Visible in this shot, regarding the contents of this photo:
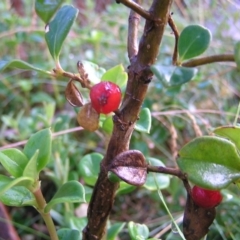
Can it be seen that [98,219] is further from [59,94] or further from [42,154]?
[59,94]

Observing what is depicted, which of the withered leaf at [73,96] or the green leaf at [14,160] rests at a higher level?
the withered leaf at [73,96]

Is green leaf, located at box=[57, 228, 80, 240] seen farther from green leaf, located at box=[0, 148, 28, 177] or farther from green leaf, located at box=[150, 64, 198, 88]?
green leaf, located at box=[150, 64, 198, 88]

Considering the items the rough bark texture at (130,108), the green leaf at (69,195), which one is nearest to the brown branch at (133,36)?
the rough bark texture at (130,108)

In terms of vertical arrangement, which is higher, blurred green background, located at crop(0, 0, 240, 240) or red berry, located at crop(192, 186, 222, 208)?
red berry, located at crop(192, 186, 222, 208)

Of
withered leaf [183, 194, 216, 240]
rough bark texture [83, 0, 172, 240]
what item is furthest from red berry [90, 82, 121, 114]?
withered leaf [183, 194, 216, 240]

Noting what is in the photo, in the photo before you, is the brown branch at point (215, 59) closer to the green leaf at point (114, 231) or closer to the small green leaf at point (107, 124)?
the small green leaf at point (107, 124)

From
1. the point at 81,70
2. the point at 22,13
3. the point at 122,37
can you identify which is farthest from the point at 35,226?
the point at 22,13

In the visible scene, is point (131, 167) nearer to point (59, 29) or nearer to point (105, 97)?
point (105, 97)
